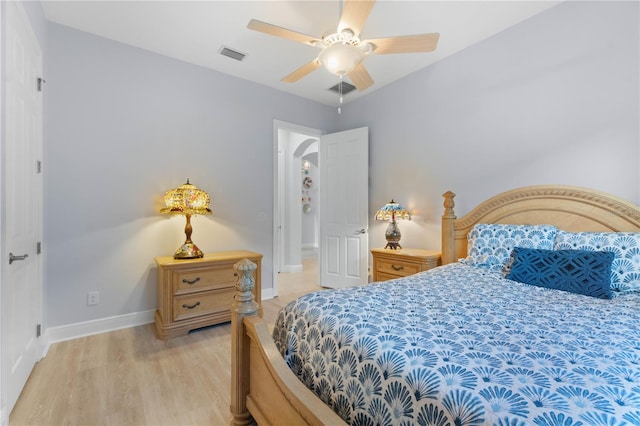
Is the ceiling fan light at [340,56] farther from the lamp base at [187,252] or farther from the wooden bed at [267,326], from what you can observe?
the lamp base at [187,252]

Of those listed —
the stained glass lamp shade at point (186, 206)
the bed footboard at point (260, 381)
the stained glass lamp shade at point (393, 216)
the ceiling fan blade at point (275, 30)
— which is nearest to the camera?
the bed footboard at point (260, 381)

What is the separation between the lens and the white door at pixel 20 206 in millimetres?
1618

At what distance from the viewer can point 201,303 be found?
284 centimetres

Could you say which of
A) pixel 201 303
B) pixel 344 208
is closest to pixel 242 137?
pixel 344 208

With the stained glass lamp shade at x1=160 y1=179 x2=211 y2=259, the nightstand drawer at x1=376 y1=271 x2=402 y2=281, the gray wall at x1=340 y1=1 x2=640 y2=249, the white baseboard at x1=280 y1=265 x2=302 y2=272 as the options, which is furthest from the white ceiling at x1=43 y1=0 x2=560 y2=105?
the white baseboard at x1=280 y1=265 x2=302 y2=272

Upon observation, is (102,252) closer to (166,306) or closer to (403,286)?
(166,306)

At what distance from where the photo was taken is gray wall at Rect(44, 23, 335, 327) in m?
2.59

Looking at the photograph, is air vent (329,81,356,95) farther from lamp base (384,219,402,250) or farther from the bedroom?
lamp base (384,219,402,250)

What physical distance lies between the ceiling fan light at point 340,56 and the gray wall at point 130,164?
1.90 meters

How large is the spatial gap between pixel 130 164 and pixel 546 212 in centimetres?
375

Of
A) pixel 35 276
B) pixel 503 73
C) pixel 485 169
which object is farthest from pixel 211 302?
pixel 503 73

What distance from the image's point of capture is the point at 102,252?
2.77 meters

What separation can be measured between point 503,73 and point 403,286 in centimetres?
230

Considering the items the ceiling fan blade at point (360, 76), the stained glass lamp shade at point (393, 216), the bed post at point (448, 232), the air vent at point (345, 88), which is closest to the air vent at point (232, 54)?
the air vent at point (345, 88)
